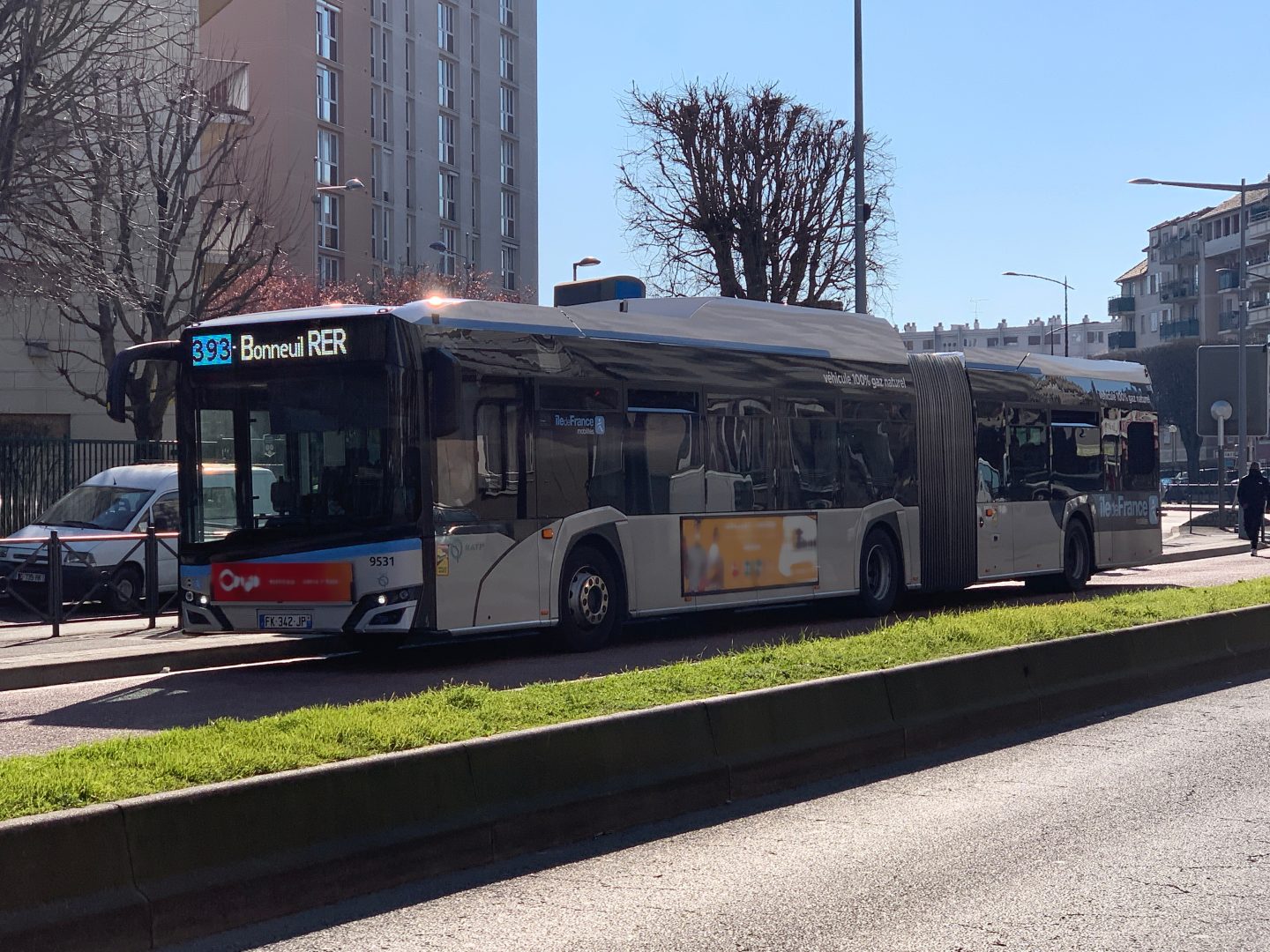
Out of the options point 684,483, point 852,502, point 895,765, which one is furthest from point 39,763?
point 852,502

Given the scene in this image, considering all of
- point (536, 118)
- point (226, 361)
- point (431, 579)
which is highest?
point (536, 118)

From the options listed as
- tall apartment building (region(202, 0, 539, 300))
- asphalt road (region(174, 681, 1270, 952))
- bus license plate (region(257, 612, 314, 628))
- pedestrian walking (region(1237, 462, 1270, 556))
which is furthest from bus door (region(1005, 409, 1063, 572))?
tall apartment building (region(202, 0, 539, 300))

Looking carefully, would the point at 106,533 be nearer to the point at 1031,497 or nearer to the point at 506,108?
the point at 1031,497

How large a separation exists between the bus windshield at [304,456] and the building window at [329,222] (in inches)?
1843

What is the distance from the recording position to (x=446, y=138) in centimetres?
7069

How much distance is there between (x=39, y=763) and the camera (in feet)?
22.7

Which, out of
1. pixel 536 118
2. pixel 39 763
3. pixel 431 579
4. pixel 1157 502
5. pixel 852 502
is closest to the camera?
pixel 39 763

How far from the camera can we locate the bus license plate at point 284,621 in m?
13.4

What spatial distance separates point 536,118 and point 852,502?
61.1 metres

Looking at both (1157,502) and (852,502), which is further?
(1157,502)

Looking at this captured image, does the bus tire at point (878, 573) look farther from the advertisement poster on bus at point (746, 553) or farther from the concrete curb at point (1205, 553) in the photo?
the concrete curb at point (1205, 553)

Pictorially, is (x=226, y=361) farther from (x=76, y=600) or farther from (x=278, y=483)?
(x=76, y=600)

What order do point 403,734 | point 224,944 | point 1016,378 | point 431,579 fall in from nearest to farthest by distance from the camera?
1. point 224,944
2. point 403,734
3. point 431,579
4. point 1016,378

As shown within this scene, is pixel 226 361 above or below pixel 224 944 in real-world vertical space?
above
